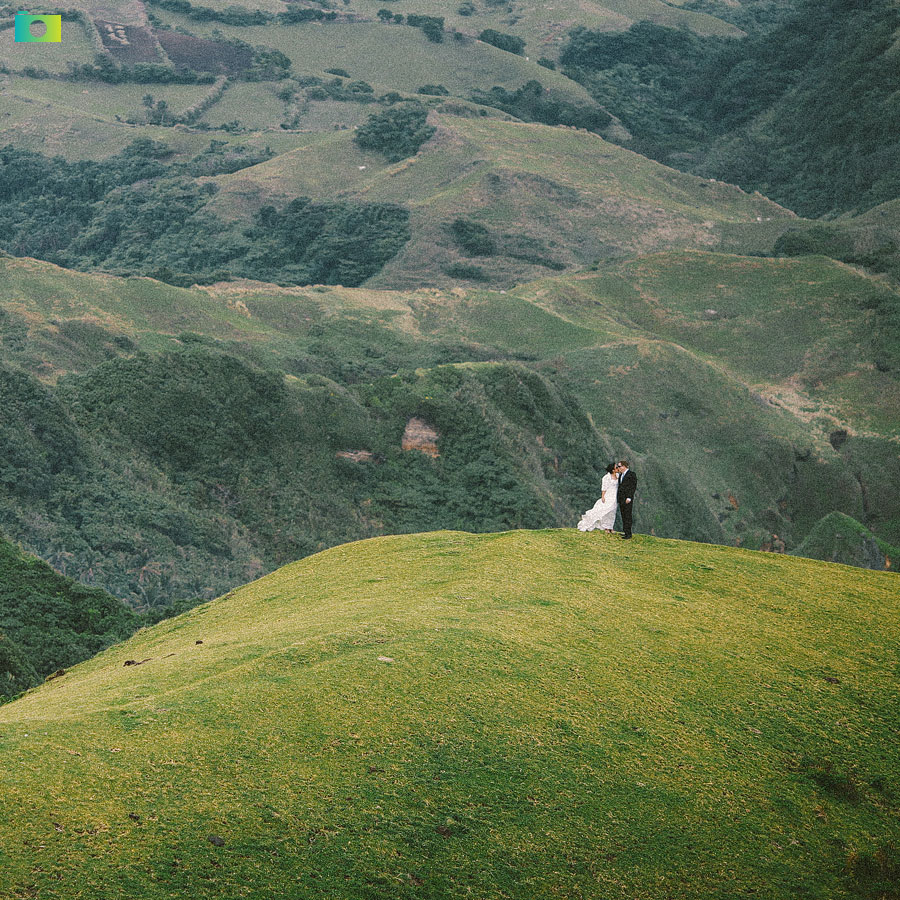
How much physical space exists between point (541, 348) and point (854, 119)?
270 feet

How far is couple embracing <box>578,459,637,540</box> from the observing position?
1485 cm

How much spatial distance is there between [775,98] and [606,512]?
146 meters

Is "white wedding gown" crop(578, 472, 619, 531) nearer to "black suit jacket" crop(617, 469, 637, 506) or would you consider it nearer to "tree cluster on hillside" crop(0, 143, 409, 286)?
"black suit jacket" crop(617, 469, 637, 506)

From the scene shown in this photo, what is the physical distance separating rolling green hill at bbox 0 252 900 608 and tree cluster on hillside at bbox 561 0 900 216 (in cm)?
5365

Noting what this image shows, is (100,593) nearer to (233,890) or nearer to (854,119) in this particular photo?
(233,890)

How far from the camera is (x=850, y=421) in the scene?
2325 inches

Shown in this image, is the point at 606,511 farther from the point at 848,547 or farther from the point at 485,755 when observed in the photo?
the point at 848,547

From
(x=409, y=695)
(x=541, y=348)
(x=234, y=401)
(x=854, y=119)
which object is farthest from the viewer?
(x=854, y=119)

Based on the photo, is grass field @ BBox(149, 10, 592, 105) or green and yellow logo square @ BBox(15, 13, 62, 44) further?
grass field @ BBox(149, 10, 592, 105)

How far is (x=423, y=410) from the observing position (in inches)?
1610

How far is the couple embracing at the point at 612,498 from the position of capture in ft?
48.7

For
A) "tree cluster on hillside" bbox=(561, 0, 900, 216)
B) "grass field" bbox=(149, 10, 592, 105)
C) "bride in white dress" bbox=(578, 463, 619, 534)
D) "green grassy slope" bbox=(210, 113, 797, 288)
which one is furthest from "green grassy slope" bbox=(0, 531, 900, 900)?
"grass field" bbox=(149, 10, 592, 105)

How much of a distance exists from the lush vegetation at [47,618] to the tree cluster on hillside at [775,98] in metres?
108

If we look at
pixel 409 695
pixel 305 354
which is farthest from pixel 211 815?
pixel 305 354
